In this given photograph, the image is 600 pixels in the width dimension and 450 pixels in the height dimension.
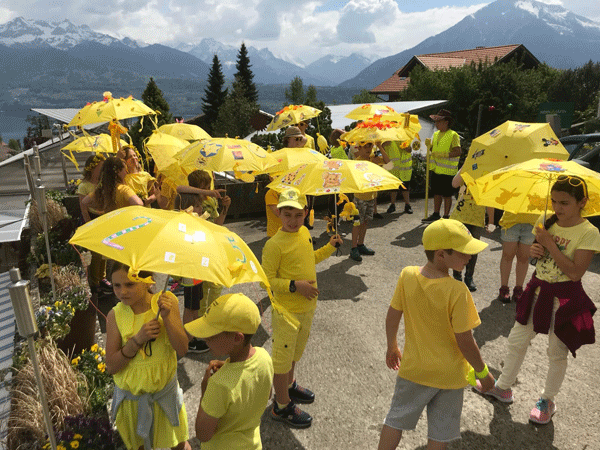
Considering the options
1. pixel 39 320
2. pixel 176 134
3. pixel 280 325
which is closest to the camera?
pixel 280 325

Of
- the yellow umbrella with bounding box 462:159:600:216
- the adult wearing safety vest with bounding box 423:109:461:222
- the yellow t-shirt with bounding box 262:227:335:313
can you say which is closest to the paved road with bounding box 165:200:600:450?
the yellow t-shirt with bounding box 262:227:335:313

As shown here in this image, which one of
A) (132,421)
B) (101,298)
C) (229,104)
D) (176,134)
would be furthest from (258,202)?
(229,104)

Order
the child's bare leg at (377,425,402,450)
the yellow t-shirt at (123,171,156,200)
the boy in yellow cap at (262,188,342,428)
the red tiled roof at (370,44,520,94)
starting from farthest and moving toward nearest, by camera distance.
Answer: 1. the red tiled roof at (370,44,520,94)
2. the yellow t-shirt at (123,171,156,200)
3. the boy in yellow cap at (262,188,342,428)
4. the child's bare leg at (377,425,402,450)

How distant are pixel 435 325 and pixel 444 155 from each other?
6.45 metres

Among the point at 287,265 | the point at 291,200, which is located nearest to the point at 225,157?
the point at 291,200

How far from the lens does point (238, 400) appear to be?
1994mm

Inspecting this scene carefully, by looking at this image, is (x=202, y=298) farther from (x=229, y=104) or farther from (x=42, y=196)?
(x=229, y=104)

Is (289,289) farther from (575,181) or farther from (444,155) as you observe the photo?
(444,155)

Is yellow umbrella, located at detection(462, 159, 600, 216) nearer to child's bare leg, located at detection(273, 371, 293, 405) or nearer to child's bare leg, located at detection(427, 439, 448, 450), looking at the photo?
child's bare leg, located at detection(427, 439, 448, 450)

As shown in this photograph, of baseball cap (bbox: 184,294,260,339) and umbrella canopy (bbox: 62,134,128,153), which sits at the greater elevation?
umbrella canopy (bbox: 62,134,128,153)

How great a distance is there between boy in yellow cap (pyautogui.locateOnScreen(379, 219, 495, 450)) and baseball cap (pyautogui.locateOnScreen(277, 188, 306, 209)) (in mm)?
957

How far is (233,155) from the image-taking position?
189 inches

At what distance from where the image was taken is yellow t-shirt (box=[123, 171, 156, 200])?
5.52 metres

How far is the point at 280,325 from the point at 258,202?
6.64m
